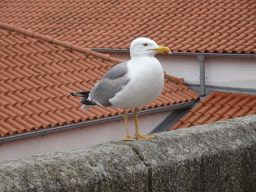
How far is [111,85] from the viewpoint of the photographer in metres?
2.66

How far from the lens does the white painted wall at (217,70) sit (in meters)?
8.44

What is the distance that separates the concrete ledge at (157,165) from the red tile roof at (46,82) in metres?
3.90

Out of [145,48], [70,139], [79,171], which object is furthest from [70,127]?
[79,171]

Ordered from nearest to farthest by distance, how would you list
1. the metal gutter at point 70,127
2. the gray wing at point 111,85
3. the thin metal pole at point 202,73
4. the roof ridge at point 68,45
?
the gray wing at point 111,85
the metal gutter at point 70,127
the thin metal pole at point 202,73
the roof ridge at point 68,45

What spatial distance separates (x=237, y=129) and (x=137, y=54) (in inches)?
29.3

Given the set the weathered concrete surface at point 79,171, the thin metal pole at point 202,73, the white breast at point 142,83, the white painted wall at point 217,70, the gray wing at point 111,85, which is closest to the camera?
the weathered concrete surface at point 79,171

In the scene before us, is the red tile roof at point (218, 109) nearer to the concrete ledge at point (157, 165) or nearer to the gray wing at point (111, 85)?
the gray wing at point (111, 85)

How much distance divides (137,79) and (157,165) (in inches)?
26.3

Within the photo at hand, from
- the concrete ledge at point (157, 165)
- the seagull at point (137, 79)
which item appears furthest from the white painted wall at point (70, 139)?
the concrete ledge at point (157, 165)

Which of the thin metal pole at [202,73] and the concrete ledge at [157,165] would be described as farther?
the thin metal pole at [202,73]

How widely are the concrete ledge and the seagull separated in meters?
0.28

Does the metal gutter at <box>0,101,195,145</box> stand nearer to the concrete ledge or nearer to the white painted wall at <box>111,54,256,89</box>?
the white painted wall at <box>111,54,256,89</box>

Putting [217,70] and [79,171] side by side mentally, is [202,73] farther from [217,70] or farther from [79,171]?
[79,171]

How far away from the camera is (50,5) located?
1323 cm
